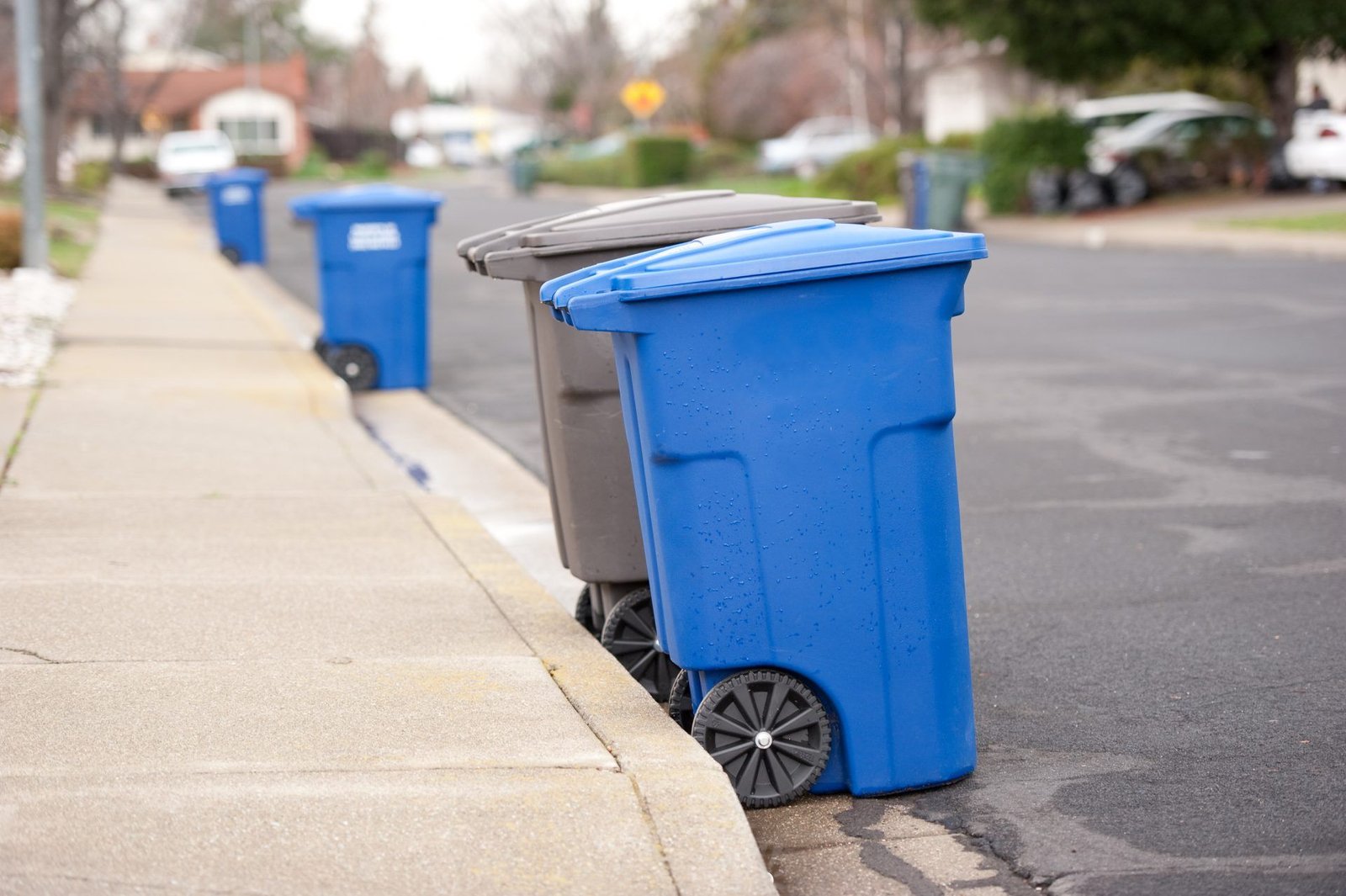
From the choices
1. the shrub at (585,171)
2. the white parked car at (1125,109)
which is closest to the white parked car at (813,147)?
the shrub at (585,171)

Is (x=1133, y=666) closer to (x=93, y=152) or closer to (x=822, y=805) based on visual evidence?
(x=822, y=805)

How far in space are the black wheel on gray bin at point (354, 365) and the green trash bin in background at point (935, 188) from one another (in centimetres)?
1381

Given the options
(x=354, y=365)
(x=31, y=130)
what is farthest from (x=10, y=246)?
(x=354, y=365)

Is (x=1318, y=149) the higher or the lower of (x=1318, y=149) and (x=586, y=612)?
the higher

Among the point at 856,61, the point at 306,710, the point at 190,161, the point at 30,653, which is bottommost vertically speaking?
the point at 306,710

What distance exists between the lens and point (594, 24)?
73.1 meters

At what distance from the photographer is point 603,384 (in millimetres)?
4641

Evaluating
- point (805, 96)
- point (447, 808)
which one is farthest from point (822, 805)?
point (805, 96)

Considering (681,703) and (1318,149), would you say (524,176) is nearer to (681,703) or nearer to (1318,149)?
(1318,149)

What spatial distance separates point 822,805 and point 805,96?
57.1 meters

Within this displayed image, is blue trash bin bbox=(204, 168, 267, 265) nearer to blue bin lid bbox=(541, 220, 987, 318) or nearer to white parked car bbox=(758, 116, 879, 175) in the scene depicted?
blue bin lid bbox=(541, 220, 987, 318)

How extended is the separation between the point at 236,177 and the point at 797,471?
19.4 meters

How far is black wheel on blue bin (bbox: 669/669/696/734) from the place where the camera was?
166 inches

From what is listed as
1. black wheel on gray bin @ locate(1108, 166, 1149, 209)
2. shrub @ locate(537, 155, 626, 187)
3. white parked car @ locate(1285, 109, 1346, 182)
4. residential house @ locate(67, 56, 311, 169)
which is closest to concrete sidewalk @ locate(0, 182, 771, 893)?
white parked car @ locate(1285, 109, 1346, 182)
